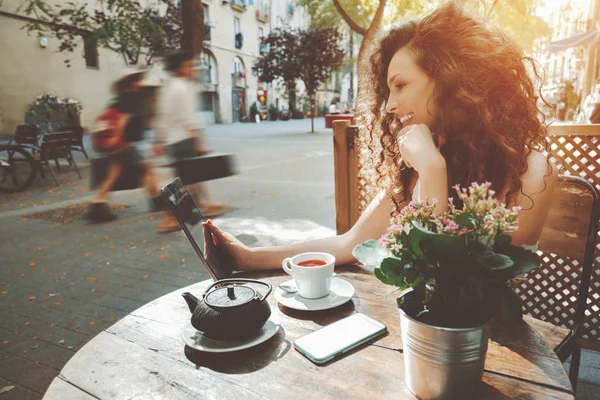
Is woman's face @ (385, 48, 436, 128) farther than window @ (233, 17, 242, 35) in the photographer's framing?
No

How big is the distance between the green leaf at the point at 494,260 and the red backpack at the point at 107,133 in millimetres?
5779

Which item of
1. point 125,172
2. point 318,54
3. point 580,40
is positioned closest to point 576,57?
point 580,40

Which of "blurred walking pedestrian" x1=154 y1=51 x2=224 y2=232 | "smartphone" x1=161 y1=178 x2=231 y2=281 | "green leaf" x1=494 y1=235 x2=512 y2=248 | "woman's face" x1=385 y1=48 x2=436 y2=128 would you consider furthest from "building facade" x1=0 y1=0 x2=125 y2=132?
"green leaf" x1=494 y1=235 x2=512 y2=248

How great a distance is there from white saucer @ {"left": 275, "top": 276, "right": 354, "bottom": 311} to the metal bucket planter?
1.45 ft

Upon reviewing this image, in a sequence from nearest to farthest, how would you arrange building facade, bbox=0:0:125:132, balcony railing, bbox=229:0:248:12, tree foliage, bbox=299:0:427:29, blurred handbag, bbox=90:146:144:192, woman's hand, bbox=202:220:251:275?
1. woman's hand, bbox=202:220:251:275
2. blurred handbag, bbox=90:146:144:192
3. tree foliage, bbox=299:0:427:29
4. building facade, bbox=0:0:125:132
5. balcony railing, bbox=229:0:248:12

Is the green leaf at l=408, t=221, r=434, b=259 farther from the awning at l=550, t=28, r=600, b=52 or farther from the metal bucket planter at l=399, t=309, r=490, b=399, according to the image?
the awning at l=550, t=28, r=600, b=52

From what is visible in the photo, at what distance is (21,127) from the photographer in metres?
10.2

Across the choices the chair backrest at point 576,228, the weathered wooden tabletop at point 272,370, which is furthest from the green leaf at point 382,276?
the chair backrest at point 576,228

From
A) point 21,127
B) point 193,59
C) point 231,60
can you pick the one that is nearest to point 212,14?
point 231,60

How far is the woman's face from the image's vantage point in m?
1.67

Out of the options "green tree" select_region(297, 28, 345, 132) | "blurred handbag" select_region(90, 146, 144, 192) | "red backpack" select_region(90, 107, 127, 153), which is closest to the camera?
"red backpack" select_region(90, 107, 127, 153)

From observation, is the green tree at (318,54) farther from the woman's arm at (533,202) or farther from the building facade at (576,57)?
the woman's arm at (533,202)

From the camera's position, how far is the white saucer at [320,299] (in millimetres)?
1294

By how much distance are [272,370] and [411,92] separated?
1.20 metres
